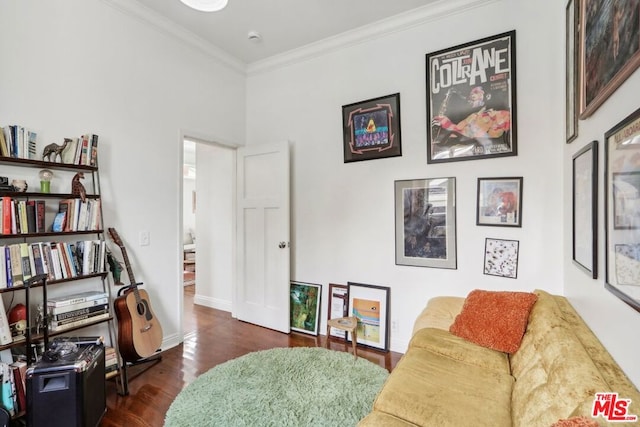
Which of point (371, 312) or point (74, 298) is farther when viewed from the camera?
point (371, 312)

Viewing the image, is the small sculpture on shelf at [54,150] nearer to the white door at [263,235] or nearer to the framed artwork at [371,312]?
the white door at [263,235]

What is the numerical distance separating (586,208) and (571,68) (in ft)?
3.19

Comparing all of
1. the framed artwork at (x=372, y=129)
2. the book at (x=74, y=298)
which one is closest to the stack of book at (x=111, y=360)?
the book at (x=74, y=298)

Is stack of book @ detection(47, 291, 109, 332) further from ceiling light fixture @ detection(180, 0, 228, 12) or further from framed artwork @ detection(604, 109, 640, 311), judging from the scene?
framed artwork @ detection(604, 109, 640, 311)

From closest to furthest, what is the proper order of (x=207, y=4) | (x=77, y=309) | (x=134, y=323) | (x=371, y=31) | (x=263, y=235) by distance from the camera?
(x=207, y=4), (x=77, y=309), (x=134, y=323), (x=371, y=31), (x=263, y=235)

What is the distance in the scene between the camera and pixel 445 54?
8.50 feet

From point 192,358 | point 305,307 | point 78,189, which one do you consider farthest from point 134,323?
point 305,307

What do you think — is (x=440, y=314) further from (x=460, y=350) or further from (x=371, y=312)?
(x=371, y=312)

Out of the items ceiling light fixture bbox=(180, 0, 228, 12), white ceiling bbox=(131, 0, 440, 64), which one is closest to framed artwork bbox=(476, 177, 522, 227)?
white ceiling bbox=(131, 0, 440, 64)

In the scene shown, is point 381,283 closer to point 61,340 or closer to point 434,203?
point 434,203

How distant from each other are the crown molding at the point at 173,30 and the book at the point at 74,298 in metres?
2.40

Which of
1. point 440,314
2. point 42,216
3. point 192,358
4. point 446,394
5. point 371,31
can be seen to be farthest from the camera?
point 371,31

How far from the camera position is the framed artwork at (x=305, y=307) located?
3.24 metres

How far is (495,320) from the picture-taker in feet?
6.04
